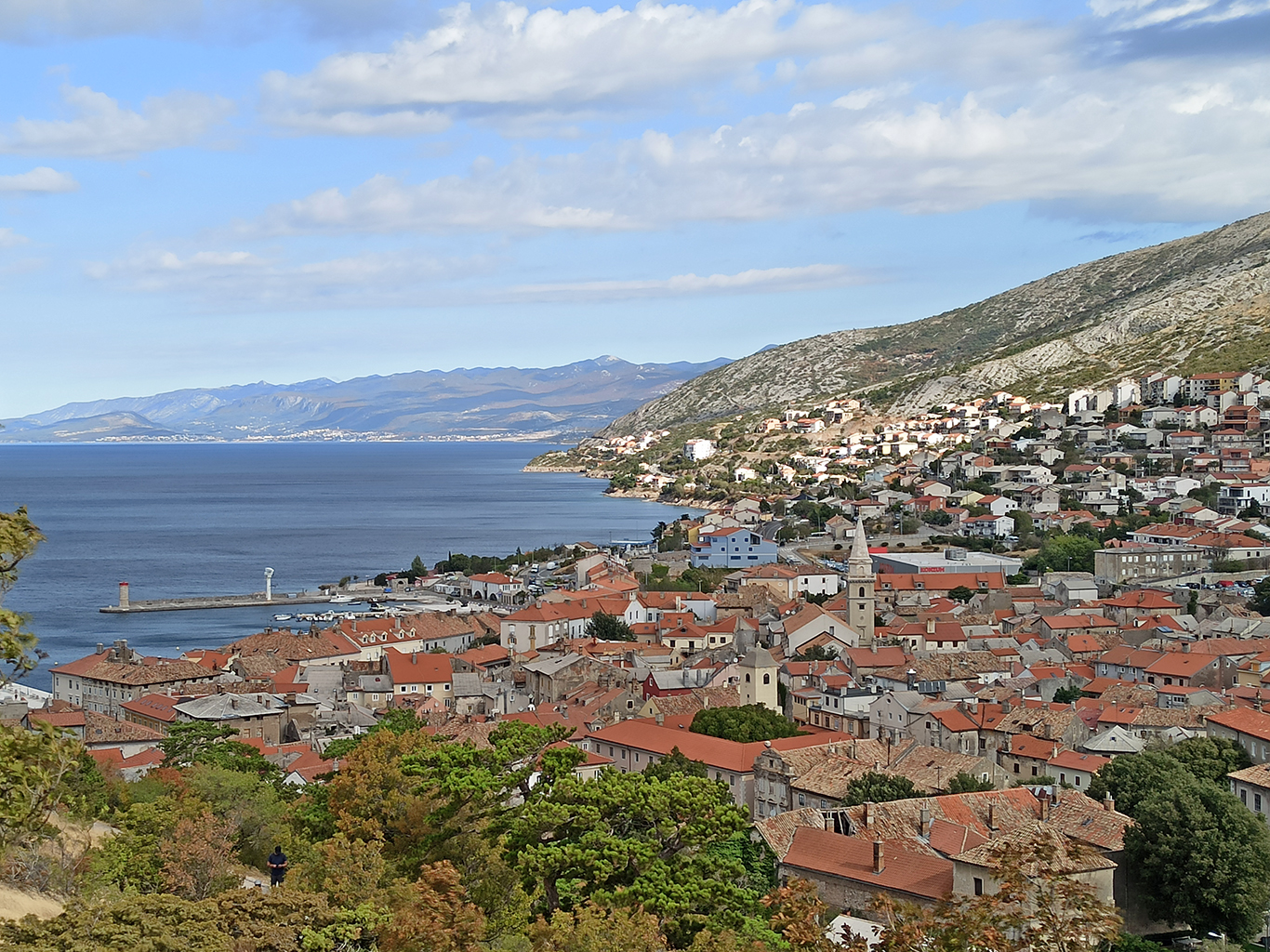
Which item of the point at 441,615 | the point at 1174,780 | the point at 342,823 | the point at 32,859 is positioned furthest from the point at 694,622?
the point at 32,859

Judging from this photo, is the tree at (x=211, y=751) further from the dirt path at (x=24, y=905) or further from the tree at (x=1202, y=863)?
the tree at (x=1202, y=863)

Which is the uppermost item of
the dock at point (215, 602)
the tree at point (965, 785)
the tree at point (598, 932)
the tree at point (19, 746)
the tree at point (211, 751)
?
the tree at point (19, 746)

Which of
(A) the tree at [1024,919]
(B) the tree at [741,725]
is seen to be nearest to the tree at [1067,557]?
(B) the tree at [741,725]

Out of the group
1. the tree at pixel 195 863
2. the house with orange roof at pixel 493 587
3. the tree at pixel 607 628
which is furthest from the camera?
the house with orange roof at pixel 493 587

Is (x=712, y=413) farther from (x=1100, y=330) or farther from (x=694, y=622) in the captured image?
(x=694, y=622)

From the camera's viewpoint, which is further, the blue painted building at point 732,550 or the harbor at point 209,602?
the blue painted building at point 732,550

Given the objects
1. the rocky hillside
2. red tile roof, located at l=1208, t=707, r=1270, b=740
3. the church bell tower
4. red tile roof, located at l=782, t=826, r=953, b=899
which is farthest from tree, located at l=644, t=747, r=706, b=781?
the rocky hillside

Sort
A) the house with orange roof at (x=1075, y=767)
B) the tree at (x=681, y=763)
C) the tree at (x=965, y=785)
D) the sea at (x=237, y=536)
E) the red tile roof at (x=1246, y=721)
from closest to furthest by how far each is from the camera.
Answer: the tree at (x=681, y=763), the tree at (x=965, y=785), the house with orange roof at (x=1075, y=767), the red tile roof at (x=1246, y=721), the sea at (x=237, y=536)
